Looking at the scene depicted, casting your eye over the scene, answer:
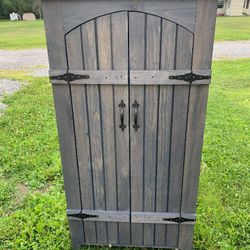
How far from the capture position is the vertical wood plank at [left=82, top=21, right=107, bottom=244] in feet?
5.53

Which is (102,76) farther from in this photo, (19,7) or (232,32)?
(19,7)

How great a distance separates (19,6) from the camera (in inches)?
1647

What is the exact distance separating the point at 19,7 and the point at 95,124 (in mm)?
46536

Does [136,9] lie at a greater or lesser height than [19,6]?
greater

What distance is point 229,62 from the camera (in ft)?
32.4

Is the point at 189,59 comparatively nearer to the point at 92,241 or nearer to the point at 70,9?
the point at 70,9

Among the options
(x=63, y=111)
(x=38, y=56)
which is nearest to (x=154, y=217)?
(x=63, y=111)

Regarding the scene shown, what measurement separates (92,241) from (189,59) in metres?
1.71

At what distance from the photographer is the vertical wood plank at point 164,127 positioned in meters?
1.65

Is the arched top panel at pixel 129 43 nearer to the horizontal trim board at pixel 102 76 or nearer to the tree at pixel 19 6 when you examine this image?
the horizontal trim board at pixel 102 76

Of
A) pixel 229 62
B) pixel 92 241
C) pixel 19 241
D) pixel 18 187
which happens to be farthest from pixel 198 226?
pixel 229 62

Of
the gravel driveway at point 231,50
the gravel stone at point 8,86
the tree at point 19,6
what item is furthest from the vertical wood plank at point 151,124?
the tree at point 19,6

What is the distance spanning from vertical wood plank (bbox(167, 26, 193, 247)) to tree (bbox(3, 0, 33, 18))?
46.2 meters

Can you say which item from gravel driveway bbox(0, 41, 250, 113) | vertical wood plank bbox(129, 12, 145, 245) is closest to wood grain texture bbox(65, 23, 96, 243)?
vertical wood plank bbox(129, 12, 145, 245)
